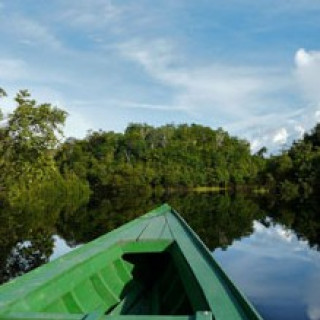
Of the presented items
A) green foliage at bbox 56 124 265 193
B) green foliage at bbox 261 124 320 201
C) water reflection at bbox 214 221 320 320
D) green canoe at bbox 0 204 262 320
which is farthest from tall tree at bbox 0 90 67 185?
green foliage at bbox 56 124 265 193

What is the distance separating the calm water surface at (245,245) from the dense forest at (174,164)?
1871 centimetres

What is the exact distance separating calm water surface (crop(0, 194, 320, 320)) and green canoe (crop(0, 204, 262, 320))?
15.8 feet

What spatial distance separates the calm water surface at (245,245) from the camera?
486 inches

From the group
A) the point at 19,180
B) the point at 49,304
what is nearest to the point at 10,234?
the point at 19,180

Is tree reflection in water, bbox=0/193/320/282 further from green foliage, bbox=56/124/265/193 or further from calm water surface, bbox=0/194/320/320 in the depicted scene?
green foliage, bbox=56/124/265/193

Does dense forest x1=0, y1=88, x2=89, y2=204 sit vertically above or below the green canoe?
above

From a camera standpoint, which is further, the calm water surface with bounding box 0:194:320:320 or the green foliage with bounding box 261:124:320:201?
the green foliage with bounding box 261:124:320:201

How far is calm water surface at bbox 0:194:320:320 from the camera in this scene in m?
12.3

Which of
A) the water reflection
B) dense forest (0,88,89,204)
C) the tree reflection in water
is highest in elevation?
dense forest (0,88,89,204)

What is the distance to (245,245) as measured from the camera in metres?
21.4

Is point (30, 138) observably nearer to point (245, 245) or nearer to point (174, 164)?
point (245, 245)

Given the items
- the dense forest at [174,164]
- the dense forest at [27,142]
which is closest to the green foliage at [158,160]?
the dense forest at [174,164]

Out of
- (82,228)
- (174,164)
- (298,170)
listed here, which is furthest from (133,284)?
(174,164)

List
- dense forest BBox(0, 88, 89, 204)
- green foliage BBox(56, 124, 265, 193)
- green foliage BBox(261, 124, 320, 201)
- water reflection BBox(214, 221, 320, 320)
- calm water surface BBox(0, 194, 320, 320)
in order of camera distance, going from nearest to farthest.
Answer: water reflection BBox(214, 221, 320, 320)
calm water surface BBox(0, 194, 320, 320)
dense forest BBox(0, 88, 89, 204)
green foliage BBox(261, 124, 320, 201)
green foliage BBox(56, 124, 265, 193)
